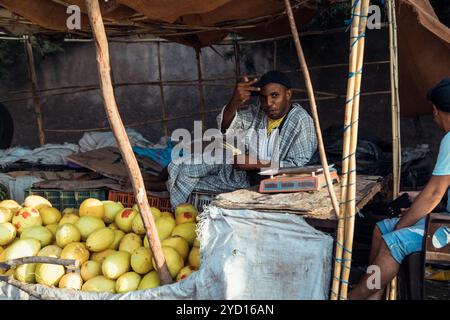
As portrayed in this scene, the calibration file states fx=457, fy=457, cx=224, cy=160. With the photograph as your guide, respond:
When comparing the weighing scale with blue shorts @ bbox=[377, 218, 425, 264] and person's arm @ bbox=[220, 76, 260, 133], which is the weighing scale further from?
person's arm @ bbox=[220, 76, 260, 133]

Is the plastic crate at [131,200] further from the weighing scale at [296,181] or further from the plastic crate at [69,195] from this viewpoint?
the weighing scale at [296,181]

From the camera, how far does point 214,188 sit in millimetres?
3617

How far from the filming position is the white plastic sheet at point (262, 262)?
7.29 feet

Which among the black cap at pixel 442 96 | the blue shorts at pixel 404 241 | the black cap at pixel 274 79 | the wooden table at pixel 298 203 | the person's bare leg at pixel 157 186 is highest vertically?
the black cap at pixel 274 79

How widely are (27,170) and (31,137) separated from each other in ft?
12.6

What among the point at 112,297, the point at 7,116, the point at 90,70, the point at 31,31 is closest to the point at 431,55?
the point at 112,297

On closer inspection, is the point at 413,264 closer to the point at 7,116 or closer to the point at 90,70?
the point at 7,116

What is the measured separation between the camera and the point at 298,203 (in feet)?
7.77

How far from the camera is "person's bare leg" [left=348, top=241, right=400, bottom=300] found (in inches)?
92.9

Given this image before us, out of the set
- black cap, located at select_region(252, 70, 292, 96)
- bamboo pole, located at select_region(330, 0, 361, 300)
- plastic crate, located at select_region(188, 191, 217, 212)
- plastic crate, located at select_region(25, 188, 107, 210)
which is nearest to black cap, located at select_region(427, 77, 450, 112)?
bamboo pole, located at select_region(330, 0, 361, 300)

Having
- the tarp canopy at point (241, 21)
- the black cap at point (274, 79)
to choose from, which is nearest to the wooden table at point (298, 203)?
the black cap at point (274, 79)

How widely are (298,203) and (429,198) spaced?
65 cm

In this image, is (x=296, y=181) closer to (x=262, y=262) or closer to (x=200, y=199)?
(x=262, y=262)

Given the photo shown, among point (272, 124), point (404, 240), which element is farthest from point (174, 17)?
point (404, 240)
